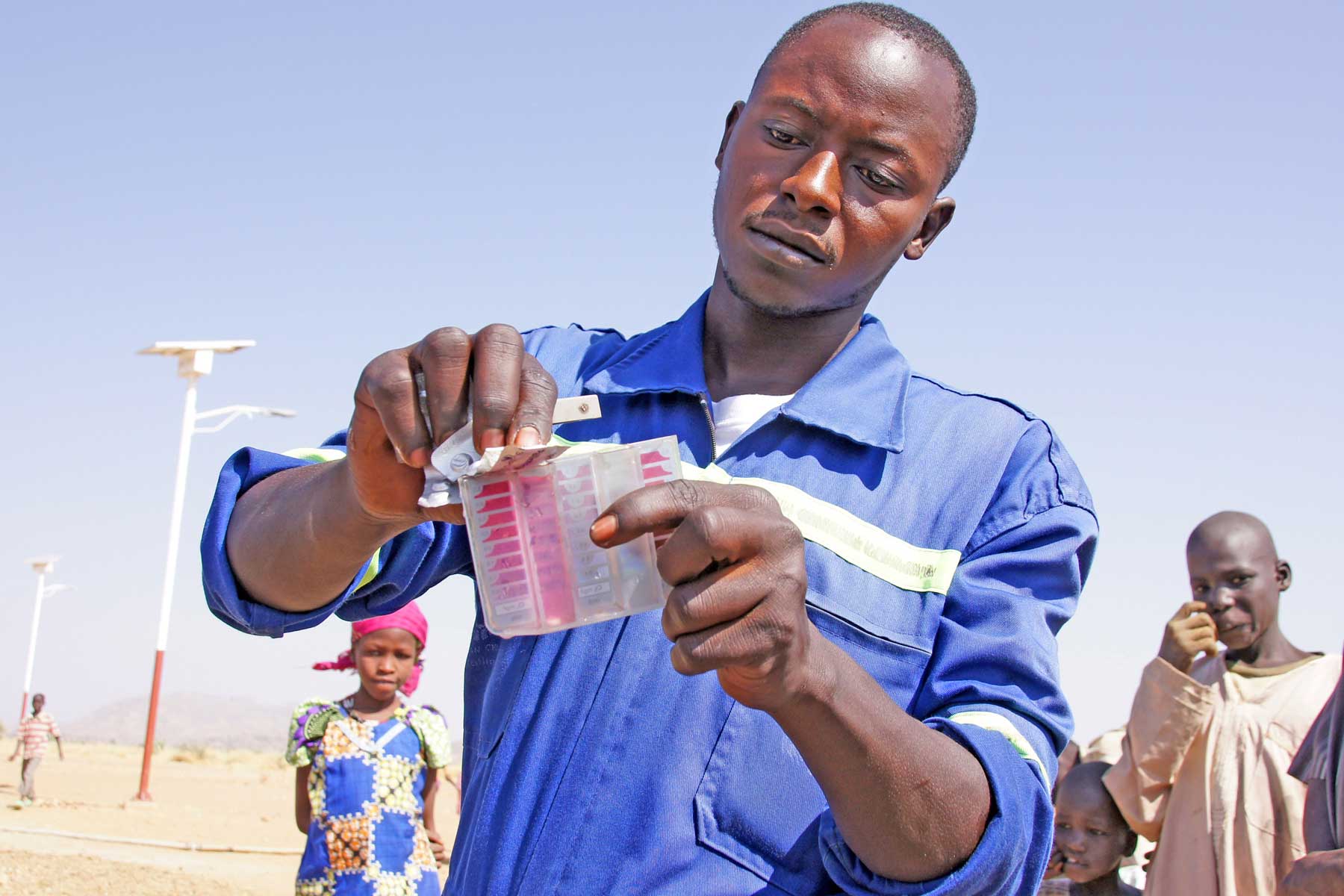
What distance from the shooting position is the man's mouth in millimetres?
2113

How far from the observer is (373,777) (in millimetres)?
6465

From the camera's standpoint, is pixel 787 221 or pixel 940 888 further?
pixel 787 221

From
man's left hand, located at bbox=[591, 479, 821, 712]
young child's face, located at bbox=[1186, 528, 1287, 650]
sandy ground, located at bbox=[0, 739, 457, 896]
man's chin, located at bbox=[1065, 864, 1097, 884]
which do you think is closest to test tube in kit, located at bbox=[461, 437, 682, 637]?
man's left hand, located at bbox=[591, 479, 821, 712]

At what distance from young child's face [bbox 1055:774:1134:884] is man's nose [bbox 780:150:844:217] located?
5.06 meters

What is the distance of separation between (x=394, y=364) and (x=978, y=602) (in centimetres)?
85

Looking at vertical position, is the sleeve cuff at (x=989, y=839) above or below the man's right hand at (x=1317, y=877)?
above

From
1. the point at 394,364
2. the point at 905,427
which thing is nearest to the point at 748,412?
the point at 905,427

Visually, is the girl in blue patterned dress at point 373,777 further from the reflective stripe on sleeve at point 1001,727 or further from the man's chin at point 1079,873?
the reflective stripe on sleeve at point 1001,727

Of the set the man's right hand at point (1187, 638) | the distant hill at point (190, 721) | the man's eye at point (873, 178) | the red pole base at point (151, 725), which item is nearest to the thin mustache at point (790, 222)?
the man's eye at point (873, 178)

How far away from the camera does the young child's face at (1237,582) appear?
6.09 m

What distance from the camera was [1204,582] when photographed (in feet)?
20.5

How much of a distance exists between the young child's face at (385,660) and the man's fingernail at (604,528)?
5765 mm

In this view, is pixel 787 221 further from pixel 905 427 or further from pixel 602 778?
pixel 602 778

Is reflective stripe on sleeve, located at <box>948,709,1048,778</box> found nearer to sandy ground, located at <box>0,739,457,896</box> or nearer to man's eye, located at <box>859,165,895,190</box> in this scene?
man's eye, located at <box>859,165,895,190</box>
